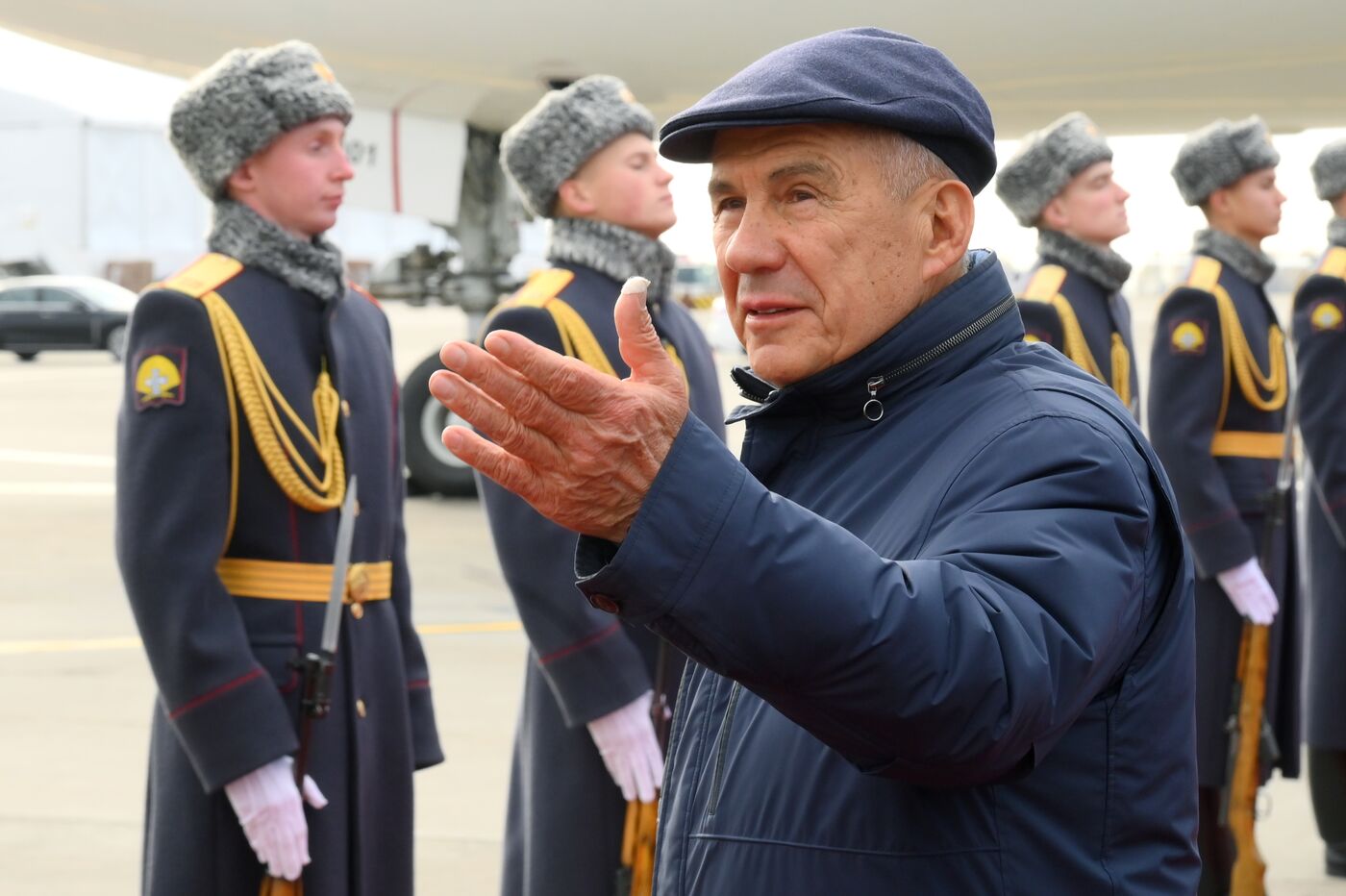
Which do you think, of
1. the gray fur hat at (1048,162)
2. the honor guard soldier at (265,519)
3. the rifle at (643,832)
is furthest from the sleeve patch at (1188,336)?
the honor guard soldier at (265,519)

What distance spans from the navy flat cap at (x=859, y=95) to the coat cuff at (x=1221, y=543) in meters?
2.78

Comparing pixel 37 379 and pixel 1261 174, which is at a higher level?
pixel 1261 174

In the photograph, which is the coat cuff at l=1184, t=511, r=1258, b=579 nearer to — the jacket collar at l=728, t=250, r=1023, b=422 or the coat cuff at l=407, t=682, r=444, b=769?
the coat cuff at l=407, t=682, r=444, b=769

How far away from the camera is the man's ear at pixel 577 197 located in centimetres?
348

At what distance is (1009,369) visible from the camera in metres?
1.48

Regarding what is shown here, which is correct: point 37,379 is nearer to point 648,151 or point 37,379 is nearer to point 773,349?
point 648,151

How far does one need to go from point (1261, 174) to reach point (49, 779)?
3883mm

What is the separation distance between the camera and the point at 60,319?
26781 millimetres

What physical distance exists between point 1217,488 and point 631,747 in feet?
5.81

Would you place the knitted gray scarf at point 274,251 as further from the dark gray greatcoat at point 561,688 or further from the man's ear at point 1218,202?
the man's ear at point 1218,202

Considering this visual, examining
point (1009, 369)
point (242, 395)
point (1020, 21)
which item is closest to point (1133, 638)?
point (1009, 369)

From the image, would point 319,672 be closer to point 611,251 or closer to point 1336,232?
point 611,251

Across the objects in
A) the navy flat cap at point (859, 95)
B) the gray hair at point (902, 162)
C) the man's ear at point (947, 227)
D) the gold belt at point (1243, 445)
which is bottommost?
the gold belt at point (1243, 445)

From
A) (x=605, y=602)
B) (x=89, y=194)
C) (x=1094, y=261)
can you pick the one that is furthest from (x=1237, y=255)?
(x=89, y=194)
